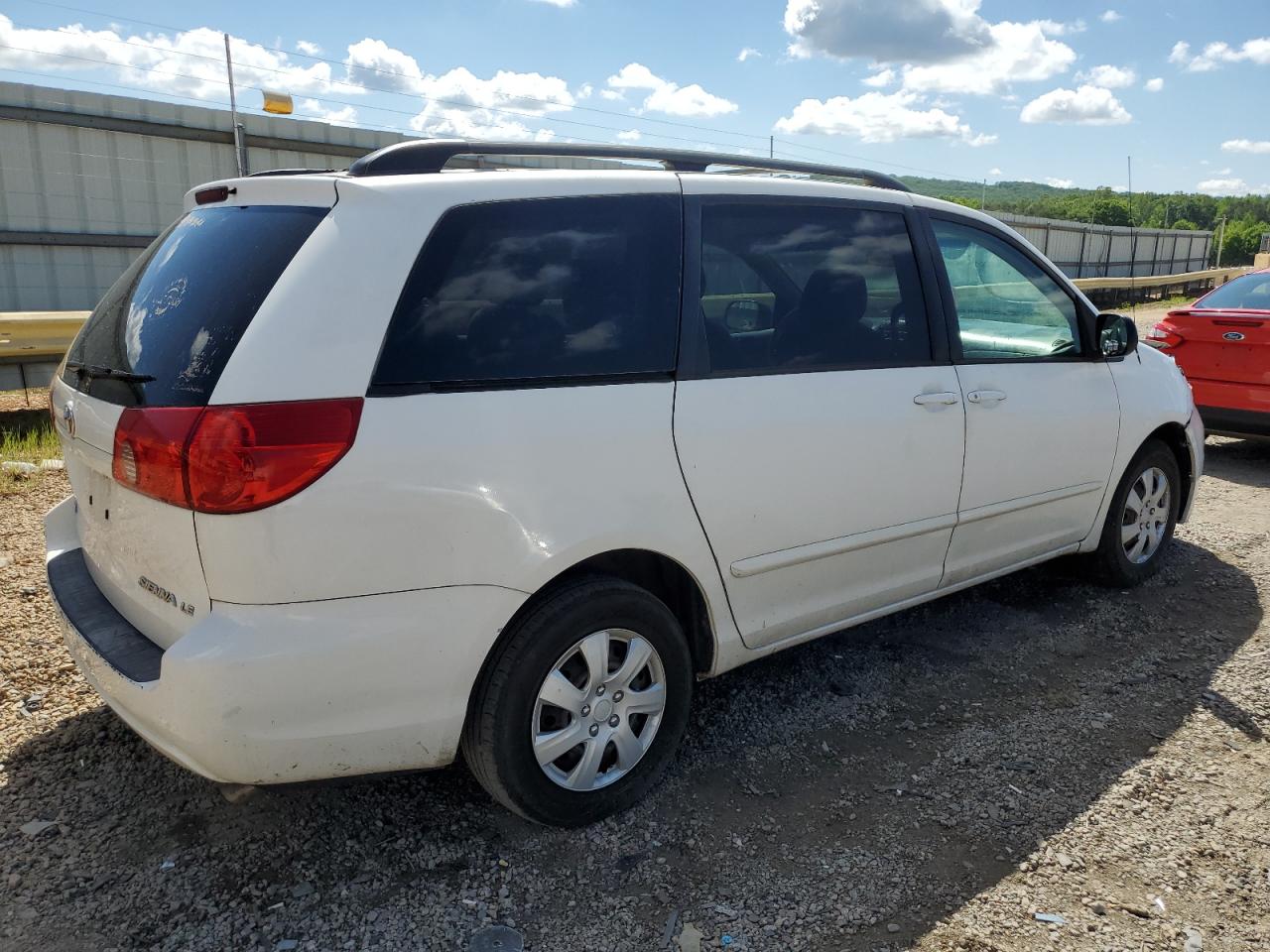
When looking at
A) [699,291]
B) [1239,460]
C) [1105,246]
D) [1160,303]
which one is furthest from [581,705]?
[1105,246]

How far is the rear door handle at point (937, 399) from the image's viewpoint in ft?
11.5

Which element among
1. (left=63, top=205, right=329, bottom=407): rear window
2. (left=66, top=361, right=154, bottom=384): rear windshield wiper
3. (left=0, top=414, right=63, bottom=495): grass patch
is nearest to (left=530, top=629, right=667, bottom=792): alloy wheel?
(left=63, top=205, right=329, bottom=407): rear window

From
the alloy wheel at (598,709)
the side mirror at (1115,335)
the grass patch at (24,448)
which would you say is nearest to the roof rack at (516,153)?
the alloy wheel at (598,709)

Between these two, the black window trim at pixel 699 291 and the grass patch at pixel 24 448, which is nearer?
the black window trim at pixel 699 291

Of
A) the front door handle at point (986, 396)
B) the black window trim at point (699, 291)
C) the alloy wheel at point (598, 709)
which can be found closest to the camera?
the alloy wheel at point (598, 709)

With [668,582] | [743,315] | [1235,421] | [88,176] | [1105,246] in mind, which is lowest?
[1235,421]

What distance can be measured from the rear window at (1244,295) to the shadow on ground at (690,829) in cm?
501

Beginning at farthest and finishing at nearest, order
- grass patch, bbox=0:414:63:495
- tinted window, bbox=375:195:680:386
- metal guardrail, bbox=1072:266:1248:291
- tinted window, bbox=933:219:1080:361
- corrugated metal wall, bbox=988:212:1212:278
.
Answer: corrugated metal wall, bbox=988:212:1212:278 → metal guardrail, bbox=1072:266:1248:291 → grass patch, bbox=0:414:63:495 → tinted window, bbox=933:219:1080:361 → tinted window, bbox=375:195:680:386

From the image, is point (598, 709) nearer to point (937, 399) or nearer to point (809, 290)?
point (809, 290)

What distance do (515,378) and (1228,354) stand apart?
693 cm

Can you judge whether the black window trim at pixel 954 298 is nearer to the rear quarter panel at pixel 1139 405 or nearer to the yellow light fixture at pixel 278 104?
the rear quarter panel at pixel 1139 405

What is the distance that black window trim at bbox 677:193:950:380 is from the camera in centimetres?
295

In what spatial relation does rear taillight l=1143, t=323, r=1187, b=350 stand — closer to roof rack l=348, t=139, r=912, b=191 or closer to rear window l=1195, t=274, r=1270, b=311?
rear window l=1195, t=274, r=1270, b=311

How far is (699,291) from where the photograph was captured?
301 cm
